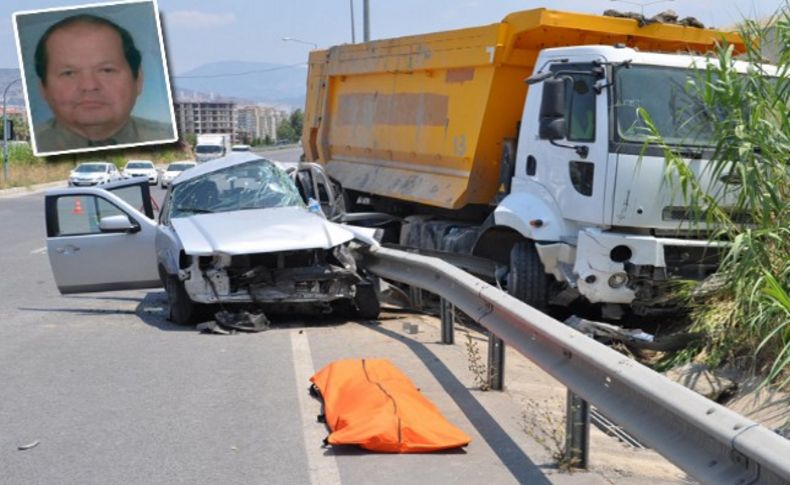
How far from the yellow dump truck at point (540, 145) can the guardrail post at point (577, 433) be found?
11.3 feet

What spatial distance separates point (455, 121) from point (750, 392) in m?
5.75

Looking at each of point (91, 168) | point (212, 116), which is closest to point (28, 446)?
point (91, 168)

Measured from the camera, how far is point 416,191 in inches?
510

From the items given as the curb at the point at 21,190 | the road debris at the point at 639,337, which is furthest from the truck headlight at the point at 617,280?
the curb at the point at 21,190

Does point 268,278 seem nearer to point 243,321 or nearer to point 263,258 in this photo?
point 263,258

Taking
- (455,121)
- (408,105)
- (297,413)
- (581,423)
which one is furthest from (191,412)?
(408,105)

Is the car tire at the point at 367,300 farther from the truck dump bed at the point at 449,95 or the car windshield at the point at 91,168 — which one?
the car windshield at the point at 91,168

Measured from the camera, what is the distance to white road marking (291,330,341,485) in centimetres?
532

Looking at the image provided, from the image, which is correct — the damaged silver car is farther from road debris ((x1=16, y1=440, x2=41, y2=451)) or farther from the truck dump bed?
road debris ((x1=16, y1=440, x2=41, y2=451))

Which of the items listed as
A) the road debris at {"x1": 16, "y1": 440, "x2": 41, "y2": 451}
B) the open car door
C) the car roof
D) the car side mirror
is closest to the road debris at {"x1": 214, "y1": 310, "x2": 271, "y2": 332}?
the open car door

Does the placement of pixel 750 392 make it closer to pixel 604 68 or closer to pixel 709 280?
pixel 709 280

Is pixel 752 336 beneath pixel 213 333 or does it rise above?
above

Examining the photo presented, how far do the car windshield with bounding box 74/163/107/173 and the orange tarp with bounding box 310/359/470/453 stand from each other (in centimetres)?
4591

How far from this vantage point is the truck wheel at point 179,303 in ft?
32.7
